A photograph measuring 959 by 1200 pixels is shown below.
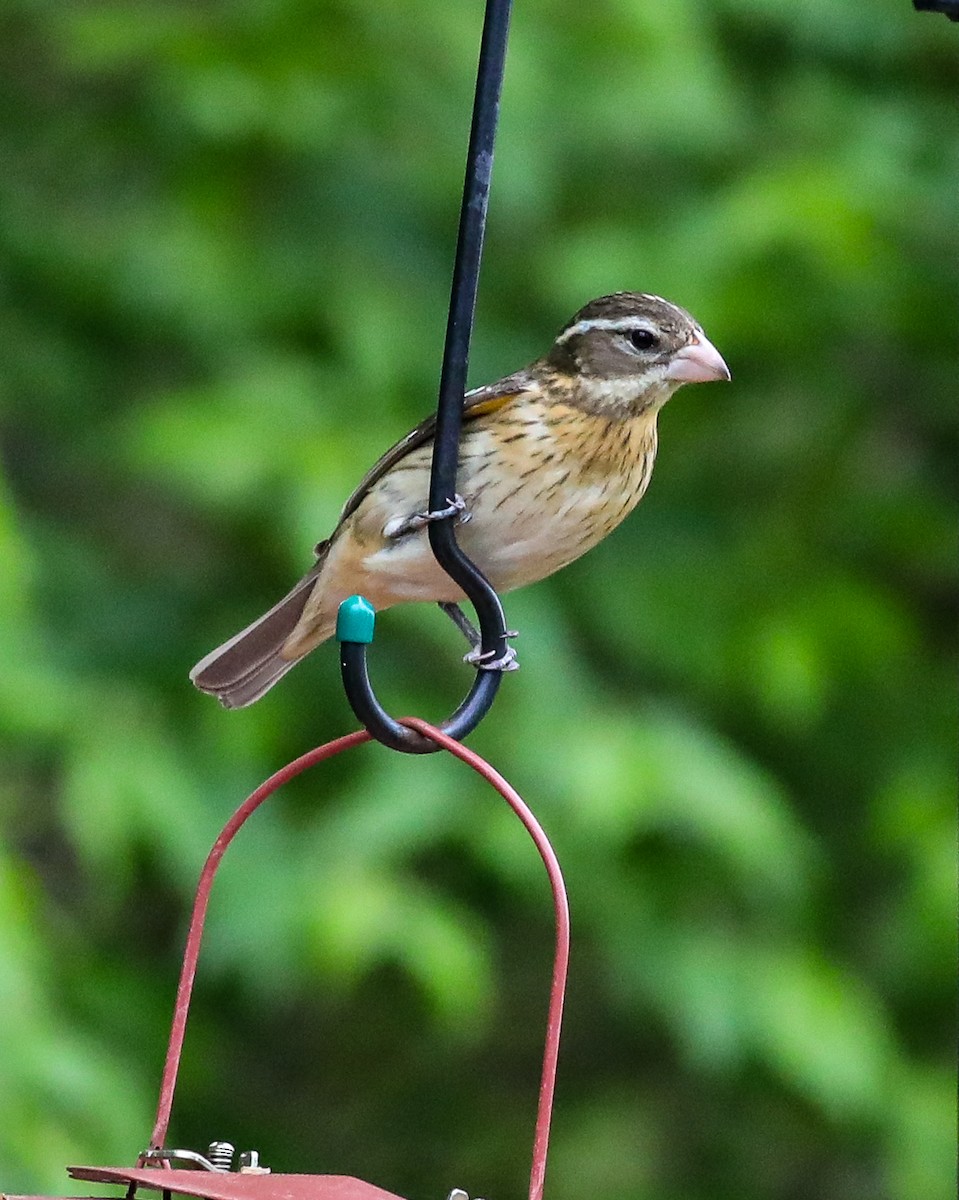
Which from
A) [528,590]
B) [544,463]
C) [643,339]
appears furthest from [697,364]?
[528,590]

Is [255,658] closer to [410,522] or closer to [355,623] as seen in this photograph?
[410,522]

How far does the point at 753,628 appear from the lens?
5.30m

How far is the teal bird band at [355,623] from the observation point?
8.21 feet

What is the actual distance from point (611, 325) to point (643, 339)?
0.07 meters

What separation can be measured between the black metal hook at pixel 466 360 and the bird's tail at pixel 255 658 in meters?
1.10

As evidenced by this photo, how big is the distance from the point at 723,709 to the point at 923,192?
158 cm

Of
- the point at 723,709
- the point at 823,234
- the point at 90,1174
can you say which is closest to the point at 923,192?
the point at 823,234

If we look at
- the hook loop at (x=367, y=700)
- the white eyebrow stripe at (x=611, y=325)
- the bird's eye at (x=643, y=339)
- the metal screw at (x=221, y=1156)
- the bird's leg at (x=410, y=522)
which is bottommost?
the metal screw at (x=221, y=1156)

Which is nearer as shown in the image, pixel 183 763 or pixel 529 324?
pixel 183 763

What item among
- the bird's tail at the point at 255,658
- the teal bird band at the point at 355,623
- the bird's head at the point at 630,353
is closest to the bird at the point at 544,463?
the bird's head at the point at 630,353

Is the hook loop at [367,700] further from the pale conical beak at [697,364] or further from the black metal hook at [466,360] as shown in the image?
the pale conical beak at [697,364]

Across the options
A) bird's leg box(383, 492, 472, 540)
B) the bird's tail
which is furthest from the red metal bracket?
the bird's tail

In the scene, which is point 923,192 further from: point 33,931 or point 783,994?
point 33,931

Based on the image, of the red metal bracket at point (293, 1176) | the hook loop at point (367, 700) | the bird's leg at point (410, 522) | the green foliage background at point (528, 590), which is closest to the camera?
the red metal bracket at point (293, 1176)
